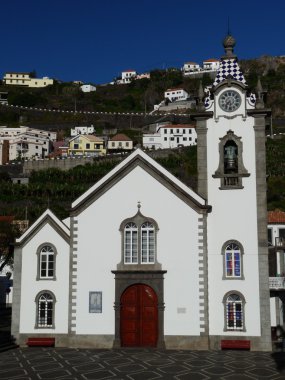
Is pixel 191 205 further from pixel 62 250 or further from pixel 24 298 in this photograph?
pixel 24 298

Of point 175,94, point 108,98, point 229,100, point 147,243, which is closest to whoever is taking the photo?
point 147,243

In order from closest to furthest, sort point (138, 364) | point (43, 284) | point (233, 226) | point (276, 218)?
point (138, 364) → point (233, 226) → point (43, 284) → point (276, 218)

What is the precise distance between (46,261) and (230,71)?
1319cm

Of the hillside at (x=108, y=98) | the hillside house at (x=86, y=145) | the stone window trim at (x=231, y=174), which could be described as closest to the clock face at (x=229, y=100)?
the stone window trim at (x=231, y=174)

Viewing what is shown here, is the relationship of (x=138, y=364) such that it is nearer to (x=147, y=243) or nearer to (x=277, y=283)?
(x=147, y=243)

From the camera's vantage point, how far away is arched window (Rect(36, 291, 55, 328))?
83.6 ft

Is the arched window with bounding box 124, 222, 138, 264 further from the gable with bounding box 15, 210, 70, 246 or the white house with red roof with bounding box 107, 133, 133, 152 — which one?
the white house with red roof with bounding box 107, 133, 133, 152

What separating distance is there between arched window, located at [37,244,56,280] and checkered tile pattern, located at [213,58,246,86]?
11.7 m

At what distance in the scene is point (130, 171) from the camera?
83.8 feet

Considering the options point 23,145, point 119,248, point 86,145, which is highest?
point 23,145

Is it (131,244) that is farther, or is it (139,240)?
(131,244)

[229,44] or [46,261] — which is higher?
[229,44]

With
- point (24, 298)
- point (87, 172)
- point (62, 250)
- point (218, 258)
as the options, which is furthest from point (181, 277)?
point (87, 172)

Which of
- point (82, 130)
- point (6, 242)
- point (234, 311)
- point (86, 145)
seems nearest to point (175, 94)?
point (82, 130)
